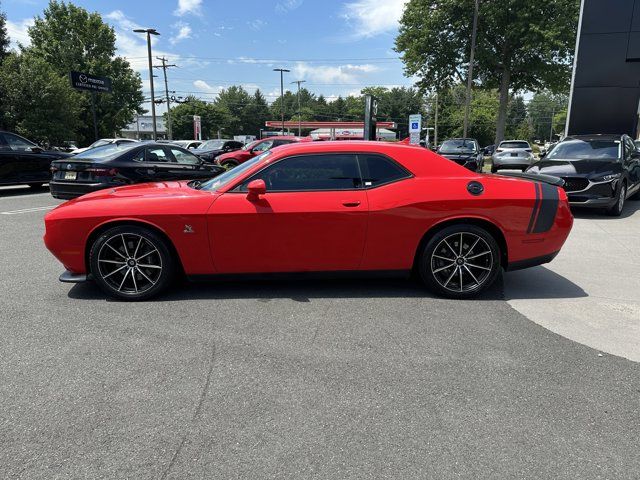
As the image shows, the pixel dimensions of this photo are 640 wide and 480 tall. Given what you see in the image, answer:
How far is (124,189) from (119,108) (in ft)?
160

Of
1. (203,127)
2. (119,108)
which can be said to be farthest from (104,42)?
(203,127)

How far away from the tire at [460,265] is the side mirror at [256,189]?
5.34 ft

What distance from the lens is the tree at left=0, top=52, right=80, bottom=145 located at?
28.4 meters

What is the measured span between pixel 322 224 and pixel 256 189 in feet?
2.21

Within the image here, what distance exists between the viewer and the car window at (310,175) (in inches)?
169

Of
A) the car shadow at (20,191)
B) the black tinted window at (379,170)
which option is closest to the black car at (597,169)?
the black tinted window at (379,170)

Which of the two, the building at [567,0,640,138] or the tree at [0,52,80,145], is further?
the tree at [0,52,80,145]

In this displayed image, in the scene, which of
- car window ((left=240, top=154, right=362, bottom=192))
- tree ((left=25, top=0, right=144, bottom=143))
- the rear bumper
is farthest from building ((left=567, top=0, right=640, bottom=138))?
tree ((left=25, top=0, right=144, bottom=143))

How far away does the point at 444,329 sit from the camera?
368 cm

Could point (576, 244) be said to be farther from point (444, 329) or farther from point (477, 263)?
point (444, 329)

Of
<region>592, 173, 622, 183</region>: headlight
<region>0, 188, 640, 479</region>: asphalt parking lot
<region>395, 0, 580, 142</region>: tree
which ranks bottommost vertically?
<region>0, 188, 640, 479</region>: asphalt parking lot

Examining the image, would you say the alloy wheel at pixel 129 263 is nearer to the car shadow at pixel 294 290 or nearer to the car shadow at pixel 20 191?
the car shadow at pixel 294 290

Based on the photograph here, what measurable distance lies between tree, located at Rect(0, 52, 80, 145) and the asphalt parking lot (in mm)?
29855

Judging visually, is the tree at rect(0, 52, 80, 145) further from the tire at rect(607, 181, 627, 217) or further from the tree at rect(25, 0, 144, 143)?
the tire at rect(607, 181, 627, 217)
